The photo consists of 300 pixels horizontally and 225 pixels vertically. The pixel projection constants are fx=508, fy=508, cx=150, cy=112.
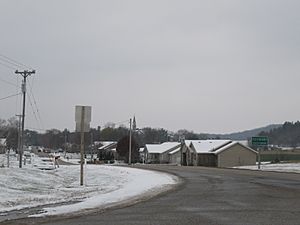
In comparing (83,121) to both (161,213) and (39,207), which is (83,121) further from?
(161,213)

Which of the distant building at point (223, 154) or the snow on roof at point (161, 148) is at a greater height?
the snow on roof at point (161, 148)

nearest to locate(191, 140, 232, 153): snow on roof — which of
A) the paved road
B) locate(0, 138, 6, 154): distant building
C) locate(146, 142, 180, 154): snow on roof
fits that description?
locate(146, 142, 180, 154): snow on roof

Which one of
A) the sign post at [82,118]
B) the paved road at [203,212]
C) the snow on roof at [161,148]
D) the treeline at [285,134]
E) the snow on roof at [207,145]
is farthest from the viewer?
the treeline at [285,134]

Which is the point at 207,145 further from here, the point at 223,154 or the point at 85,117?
the point at 85,117

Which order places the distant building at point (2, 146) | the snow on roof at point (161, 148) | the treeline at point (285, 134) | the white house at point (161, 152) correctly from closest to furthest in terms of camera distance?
1. the white house at point (161, 152)
2. the snow on roof at point (161, 148)
3. the distant building at point (2, 146)
4. the treeline at point (285, 134)

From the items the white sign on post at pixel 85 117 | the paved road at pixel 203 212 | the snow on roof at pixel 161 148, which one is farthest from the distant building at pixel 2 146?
the paved road at pixel 203 212

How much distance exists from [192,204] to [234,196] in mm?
2891

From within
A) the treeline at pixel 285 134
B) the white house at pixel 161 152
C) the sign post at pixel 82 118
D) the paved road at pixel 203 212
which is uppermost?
the treeline at pixel 285 134

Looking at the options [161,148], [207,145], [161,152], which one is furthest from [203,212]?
[161,148]

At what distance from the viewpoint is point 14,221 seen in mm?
10922

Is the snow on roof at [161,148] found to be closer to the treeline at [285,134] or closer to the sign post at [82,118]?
the treeline at [285,134]

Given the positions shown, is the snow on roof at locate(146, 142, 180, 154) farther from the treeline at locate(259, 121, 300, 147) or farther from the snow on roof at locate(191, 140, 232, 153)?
the treeline at locate(259, 121, 300, 147)

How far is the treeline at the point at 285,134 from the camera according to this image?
18460cm

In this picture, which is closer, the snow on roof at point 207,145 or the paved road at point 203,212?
the paved road at point 203,212
